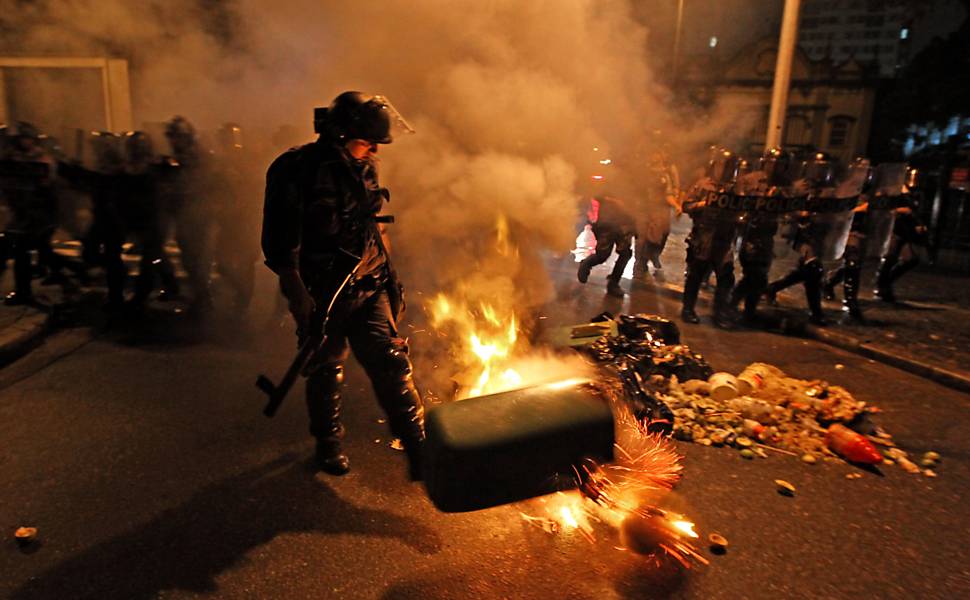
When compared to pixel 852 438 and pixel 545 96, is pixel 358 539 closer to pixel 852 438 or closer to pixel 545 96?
pixel 852 438

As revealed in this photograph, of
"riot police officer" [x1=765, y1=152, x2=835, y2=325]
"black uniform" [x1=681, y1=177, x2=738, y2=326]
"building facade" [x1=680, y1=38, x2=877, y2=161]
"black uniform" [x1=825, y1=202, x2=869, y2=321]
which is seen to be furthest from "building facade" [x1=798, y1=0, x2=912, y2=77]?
"black uniform" [x1=681, y1=177, x2=738, y2=326]

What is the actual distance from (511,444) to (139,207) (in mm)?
4885

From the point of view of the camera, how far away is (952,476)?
324 cm

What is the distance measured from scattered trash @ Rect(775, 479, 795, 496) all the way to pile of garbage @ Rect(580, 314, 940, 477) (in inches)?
11.5

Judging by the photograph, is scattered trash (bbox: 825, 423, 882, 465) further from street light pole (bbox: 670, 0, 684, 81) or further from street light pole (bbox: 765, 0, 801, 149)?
street light pole (bbox: 670, 0, 684, 81)

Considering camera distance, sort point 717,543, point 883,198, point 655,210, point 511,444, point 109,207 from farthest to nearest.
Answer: point 655,210 → point 883,198 → point 109,207 → point 717,543 → point 511,444

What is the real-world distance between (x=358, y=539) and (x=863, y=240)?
6.42m

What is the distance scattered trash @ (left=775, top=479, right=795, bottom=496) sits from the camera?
299 centimetres

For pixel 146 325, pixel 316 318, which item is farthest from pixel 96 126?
pixel 316 318

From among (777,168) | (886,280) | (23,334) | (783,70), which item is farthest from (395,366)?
(886,280)

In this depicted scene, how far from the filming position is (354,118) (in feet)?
9.25

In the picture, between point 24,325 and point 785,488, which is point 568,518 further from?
point 24,325

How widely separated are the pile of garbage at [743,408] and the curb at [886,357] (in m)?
1.33

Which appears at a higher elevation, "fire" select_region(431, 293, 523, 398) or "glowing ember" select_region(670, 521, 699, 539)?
"fire" select_region(431, 293, 523, 398)
